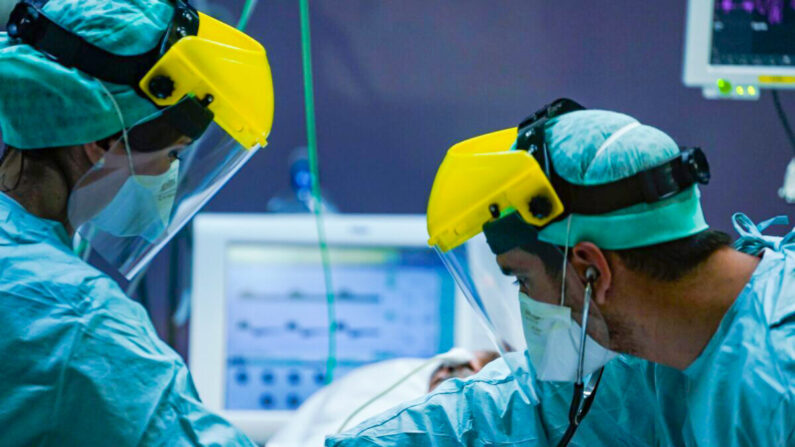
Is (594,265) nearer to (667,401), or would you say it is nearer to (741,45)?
(667,401)

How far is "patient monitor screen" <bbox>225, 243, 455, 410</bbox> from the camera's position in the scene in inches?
85.9

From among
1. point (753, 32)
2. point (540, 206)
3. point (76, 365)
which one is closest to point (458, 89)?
point (753, 32)

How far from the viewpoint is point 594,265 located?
1104 mm

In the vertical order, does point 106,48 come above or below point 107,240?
above

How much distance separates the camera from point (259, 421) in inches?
84.8

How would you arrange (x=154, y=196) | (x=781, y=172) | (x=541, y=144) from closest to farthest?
1. (x=541, y=144)
2. (x=154, y=196)
3. (x=781, y=172)

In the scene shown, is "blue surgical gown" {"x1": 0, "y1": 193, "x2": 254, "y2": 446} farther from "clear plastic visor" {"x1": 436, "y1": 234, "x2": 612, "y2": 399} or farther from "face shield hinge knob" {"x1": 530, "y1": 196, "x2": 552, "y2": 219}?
"face shield hinge knob" {"x1": 530, "y1": 196, "x2": 552, "y2": 219}

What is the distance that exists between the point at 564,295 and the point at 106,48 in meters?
0.65

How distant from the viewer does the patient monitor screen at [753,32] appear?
1838 mm

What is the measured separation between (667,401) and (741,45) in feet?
3.01

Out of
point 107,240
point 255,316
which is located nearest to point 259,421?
point 255,316

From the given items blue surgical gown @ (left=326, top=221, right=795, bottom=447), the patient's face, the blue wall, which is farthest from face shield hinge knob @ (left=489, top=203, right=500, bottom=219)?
the blue wall

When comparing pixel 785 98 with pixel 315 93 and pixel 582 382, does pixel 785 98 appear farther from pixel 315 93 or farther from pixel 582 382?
pixel 582 382

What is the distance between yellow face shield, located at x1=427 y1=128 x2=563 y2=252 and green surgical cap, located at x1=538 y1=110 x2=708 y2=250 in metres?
0.04
